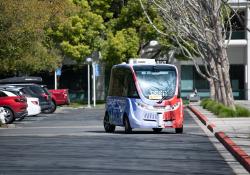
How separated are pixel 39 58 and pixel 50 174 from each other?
131 ft

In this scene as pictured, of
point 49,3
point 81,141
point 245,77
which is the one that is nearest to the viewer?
point 81,141

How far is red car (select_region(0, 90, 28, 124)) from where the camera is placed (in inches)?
1462

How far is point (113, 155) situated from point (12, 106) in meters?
18.7

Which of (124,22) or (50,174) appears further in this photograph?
(124,22)

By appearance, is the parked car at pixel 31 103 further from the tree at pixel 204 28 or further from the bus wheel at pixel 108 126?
the bus wheel at pixel 108 126

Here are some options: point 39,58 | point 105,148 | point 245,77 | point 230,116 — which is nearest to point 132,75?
point 105,148

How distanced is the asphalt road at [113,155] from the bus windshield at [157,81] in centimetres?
209

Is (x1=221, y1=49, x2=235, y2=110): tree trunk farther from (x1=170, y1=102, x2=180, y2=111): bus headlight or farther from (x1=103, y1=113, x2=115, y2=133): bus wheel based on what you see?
(x1=170, y1=102, x2=180, y2=111): bus headlight

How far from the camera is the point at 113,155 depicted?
1903cm

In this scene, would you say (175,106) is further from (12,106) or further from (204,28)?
(12,106)

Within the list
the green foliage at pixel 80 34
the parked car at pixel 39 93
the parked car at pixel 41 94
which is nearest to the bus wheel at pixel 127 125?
the parked car at pixel 39 93

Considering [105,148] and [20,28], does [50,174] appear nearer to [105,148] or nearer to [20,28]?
[105,148]

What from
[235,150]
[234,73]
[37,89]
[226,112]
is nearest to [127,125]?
[235,150]

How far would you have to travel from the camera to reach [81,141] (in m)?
24.0
